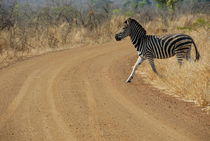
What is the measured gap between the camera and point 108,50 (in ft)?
57.2

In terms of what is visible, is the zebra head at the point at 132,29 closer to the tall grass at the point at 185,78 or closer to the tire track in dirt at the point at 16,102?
the tall grass at the point at 185,78

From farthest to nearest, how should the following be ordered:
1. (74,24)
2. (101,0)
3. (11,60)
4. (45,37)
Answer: (101,0) → (74,24) → (45,37) → (11,60)

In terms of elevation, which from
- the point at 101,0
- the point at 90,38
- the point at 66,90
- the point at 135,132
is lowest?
the point at 101,0

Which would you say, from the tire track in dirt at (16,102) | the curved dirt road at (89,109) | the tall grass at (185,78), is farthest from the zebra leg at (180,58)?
the tire track in dirt at (16,102)

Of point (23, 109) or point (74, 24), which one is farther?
point (74, 24)

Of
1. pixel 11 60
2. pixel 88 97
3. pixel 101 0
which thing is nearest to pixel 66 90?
pixel 88 97

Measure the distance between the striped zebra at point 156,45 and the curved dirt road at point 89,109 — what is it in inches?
30.2

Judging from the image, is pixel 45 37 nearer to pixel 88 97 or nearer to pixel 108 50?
pixel 108 50

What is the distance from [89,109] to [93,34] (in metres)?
14.1

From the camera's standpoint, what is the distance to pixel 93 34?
72.3 ft

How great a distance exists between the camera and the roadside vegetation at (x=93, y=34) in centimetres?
917

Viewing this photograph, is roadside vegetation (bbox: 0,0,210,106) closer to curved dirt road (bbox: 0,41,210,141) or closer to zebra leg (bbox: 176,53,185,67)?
zebra leg (bbox: 176,53,185,67)

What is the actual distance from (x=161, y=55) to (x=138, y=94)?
1941 millimetres

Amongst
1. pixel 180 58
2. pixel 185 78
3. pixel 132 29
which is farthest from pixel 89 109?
pixel 132 29
